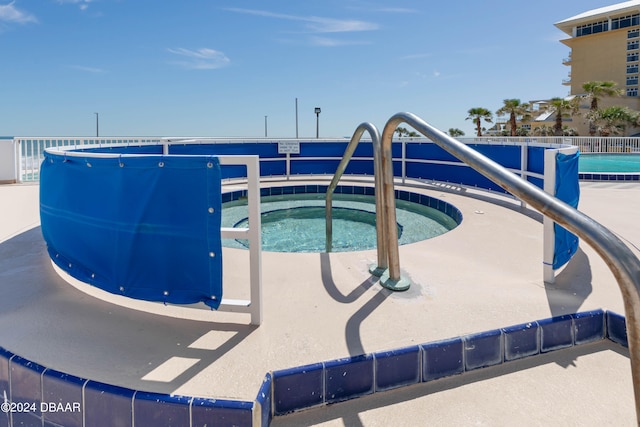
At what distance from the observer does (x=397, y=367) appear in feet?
6.03

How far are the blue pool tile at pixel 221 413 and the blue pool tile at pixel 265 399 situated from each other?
0.18 feet

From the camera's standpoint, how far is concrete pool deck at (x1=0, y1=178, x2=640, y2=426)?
1661 mm

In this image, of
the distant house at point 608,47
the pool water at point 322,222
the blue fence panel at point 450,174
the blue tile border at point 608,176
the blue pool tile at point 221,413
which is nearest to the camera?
the blue pool tile at point 221,413

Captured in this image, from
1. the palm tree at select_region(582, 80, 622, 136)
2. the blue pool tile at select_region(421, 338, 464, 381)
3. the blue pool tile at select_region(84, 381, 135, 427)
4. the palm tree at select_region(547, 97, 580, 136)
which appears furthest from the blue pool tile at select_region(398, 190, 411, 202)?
the palm tree at select_region(582, 80, 622, 136)

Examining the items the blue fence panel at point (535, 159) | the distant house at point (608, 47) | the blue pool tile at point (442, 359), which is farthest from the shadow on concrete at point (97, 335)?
the distant house at point (608, 47)

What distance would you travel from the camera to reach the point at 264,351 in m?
1.95

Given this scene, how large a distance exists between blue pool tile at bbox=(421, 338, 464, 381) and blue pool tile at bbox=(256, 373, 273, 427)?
786mm

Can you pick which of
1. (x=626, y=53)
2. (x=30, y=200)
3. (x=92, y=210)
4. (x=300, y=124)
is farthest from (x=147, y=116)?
(x=626, y=53)

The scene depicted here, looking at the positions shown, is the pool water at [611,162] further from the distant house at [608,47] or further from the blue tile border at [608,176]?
the distant house at [608,47]

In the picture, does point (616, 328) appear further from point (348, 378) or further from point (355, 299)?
point (348, 378)

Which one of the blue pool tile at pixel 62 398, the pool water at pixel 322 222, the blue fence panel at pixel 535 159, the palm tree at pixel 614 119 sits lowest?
the blue pool tile at pixel 62 398

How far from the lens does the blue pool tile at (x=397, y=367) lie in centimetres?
182

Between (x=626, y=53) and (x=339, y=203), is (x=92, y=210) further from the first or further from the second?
(x=626, y=53)

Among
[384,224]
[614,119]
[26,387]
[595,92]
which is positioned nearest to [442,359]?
[384,224]
